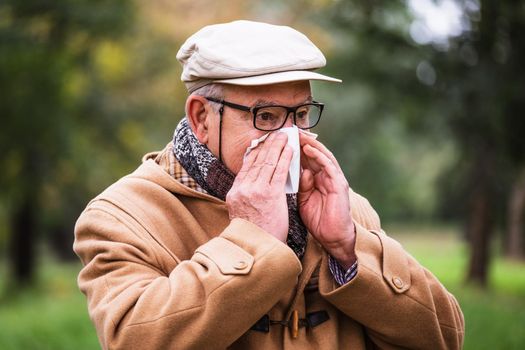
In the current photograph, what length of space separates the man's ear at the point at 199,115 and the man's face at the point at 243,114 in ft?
0.13

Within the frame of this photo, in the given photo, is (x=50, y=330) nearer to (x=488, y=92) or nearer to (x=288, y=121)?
(x=288, y=121)

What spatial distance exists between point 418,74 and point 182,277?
10.5m

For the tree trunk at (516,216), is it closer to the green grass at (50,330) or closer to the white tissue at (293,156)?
the green grass at (50,330)

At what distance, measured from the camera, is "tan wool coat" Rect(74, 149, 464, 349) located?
7.07ft

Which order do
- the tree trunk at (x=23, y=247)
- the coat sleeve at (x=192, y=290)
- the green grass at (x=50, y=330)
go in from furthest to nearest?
the tree trunk at (x=23, y=247) → the green grass at (x=50, y=330) → the coat sleeve at (x=192, y=290)

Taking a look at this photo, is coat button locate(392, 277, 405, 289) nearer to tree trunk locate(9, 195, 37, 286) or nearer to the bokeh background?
the bokeh background

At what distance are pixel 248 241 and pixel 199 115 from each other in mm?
489

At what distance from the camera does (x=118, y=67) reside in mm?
→ 18266

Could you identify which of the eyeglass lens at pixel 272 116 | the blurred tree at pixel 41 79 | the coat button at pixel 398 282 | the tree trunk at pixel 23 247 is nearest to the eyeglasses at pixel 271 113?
the eyeglass lens at pixel 272 116

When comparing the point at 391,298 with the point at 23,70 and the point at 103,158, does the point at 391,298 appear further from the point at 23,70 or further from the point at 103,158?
the point at 103,158

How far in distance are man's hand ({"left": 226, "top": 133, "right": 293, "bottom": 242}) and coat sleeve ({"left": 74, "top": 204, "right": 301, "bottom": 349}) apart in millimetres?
39

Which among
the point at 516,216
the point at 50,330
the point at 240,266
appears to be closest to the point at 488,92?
the point at 516,216

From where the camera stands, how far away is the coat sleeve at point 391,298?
7.70ft

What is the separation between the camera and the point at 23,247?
61.8 feet
